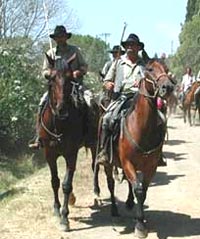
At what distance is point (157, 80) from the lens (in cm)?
872

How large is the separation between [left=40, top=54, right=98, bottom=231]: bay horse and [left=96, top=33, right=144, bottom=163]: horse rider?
0.39 m

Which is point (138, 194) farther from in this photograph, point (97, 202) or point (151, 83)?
point (97, 202)

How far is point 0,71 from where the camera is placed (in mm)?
19234

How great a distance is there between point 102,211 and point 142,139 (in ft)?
7.43

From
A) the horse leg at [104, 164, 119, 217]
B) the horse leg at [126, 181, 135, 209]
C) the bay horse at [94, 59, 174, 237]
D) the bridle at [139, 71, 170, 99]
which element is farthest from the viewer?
the horse leg at [126, 181, 135, 209]

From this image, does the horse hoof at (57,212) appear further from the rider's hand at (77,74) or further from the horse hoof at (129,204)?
the rider's hand at (77,74)

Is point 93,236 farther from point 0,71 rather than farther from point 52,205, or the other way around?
point 0,71

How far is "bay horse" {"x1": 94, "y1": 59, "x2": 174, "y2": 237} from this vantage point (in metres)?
8.98

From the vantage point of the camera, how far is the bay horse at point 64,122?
933 cm

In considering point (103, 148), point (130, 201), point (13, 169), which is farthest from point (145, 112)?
point (13, 169)

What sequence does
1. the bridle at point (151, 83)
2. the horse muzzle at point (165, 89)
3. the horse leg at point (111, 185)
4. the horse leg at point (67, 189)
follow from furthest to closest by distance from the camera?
1. the horse leg at point (111, 185)
2. the horse leg at point (67, 189)
3. the bridle at point (151, 83)
4. the horse muzzle at point (165, 89)

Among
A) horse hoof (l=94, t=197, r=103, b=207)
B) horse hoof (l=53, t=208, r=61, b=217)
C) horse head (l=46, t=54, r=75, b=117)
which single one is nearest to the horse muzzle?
horse head (l=46, t=54, r=75, b=117)

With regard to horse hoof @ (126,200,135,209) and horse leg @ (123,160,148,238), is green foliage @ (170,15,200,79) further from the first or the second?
horse leg @ (123,160,148,238)

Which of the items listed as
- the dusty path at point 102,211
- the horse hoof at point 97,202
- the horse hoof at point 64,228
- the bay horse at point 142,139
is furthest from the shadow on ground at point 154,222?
the bay horse at point 142,139
